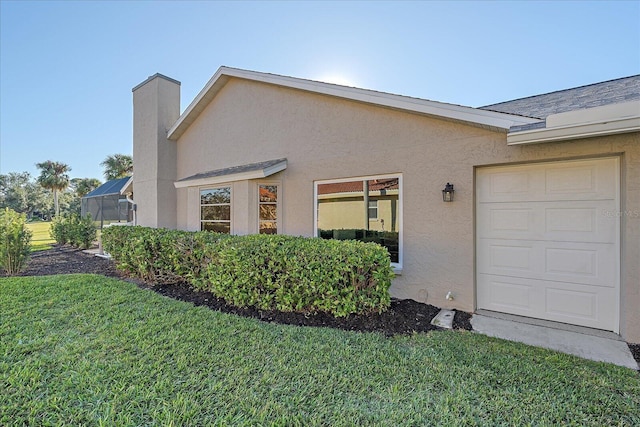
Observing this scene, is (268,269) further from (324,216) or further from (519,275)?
(519,275)

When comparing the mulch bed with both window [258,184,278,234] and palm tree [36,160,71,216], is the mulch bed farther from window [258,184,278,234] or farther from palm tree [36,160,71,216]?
palm tree [36,160,71,216]

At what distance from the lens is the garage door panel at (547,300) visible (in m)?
5.07

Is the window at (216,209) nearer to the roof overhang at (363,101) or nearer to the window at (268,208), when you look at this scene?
the window at (268,208)

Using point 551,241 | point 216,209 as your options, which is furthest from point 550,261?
point 216,209

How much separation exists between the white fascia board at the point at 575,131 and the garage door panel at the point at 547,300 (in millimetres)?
2736

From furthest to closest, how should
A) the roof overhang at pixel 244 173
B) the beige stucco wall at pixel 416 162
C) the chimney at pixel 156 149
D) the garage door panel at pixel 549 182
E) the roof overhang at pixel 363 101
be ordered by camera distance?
the chimney at pixel 156 149, the roof overhang at pixel 244 173, the roof overhang at pixel 363 101, the garage door panel at pixel 549 182, the beige stucco wall at pixel 416 162

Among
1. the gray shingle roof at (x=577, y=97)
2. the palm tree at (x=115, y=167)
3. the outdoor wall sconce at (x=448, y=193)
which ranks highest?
the palm tree at (x=115, y=167)

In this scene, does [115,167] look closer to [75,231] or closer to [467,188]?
[75,231]

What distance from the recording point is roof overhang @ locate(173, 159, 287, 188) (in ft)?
27.0

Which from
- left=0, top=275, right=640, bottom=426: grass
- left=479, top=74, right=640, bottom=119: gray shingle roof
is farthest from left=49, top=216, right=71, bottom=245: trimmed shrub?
left=479, top=74, right=640, bottom=119: gray shingle roof

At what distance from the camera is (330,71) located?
10.4m

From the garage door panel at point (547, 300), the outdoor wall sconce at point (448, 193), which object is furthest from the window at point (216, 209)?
the garage door panel at point (547, 300)

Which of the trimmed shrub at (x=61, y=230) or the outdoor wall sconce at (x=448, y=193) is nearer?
the outdoor wall sconce at (x=448, y=193)

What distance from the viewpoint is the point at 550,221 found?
5.39 m
